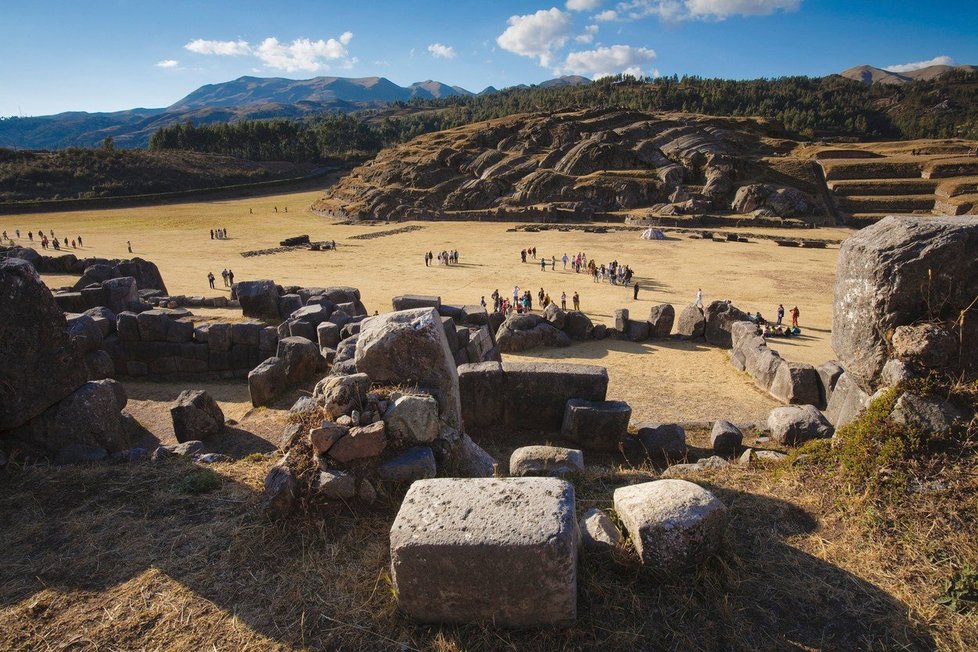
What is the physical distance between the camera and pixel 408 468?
599cm

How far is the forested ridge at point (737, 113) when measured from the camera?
10712cm

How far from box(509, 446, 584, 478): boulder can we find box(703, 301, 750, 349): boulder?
533 inches

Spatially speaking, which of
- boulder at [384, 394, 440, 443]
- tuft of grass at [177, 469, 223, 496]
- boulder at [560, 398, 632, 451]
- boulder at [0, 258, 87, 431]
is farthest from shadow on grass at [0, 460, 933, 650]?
boulder at [560, 398, 632, 451]

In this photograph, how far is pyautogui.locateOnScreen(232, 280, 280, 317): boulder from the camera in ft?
66.8

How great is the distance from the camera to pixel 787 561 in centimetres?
510

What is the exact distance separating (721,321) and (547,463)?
14108mm

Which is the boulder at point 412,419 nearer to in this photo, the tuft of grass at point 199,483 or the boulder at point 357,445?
the boulder at point 357,445

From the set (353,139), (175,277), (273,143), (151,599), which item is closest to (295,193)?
(273,143)

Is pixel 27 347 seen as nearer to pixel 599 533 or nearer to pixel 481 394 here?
pixel 481 394

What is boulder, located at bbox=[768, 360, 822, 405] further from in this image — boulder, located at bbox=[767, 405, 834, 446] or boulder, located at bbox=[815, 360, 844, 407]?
boulder, located at bbox=[767, 405, 834, 446]

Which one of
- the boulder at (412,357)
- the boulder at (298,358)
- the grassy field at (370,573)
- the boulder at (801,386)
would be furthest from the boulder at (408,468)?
the boulder at (801,386)

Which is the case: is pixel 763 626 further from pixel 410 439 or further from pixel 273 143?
pixel 273 143

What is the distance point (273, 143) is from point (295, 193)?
30.4 m

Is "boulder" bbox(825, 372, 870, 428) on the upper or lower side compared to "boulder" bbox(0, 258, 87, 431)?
lower
